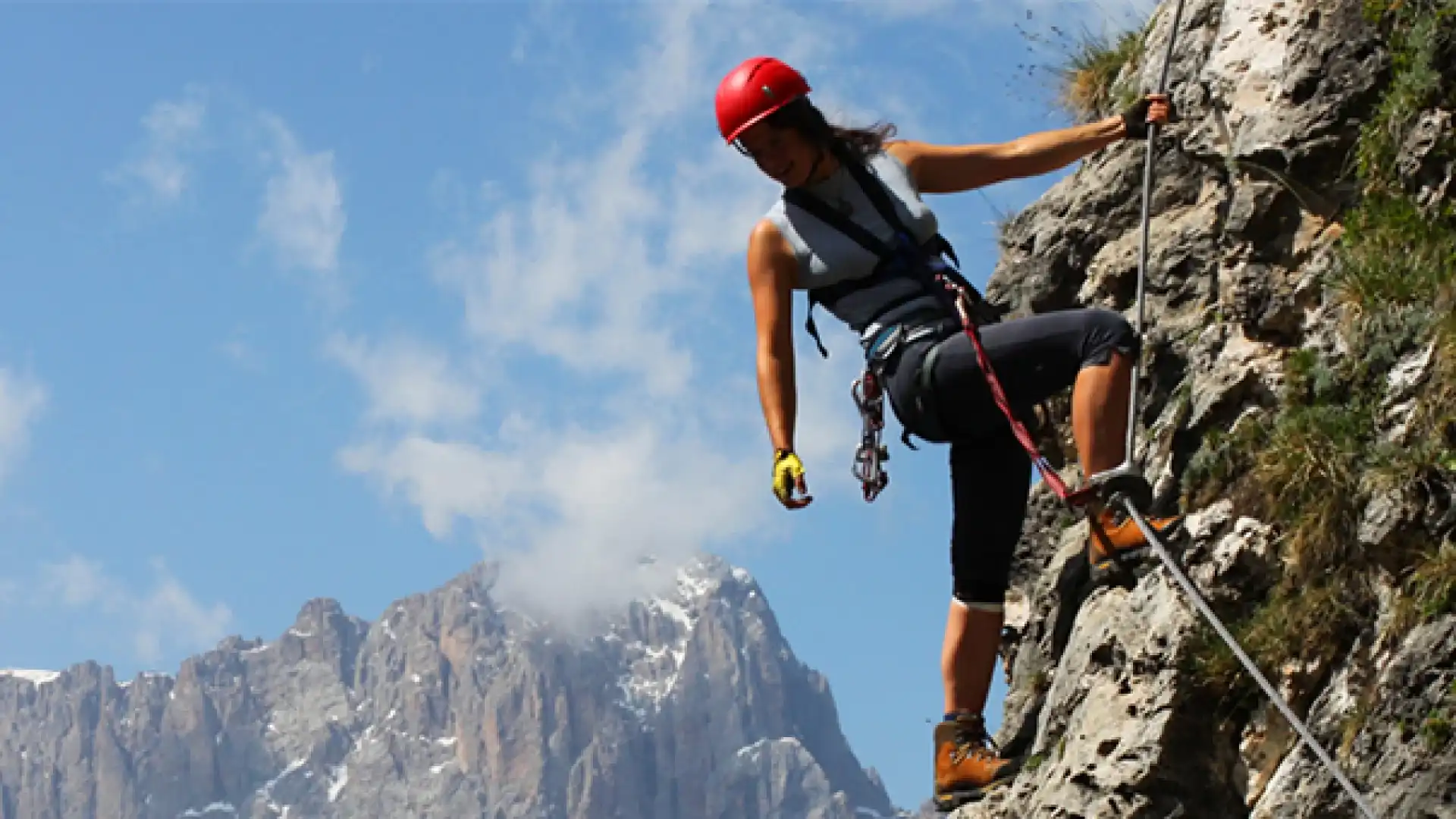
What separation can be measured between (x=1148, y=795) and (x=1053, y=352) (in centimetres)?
184

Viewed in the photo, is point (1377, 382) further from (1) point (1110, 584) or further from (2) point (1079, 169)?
(2) point (1079, 169)

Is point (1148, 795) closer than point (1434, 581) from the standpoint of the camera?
No

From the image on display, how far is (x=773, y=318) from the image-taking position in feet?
24.7

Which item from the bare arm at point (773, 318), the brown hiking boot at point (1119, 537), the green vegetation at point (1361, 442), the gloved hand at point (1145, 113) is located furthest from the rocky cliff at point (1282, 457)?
the bare arm at point (773, 318)

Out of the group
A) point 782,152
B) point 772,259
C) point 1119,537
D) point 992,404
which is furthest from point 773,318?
point 1119,537

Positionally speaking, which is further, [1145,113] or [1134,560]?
[1145,113]

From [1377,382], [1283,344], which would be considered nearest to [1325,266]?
[1283,344]

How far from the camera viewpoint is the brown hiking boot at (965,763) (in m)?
8.02

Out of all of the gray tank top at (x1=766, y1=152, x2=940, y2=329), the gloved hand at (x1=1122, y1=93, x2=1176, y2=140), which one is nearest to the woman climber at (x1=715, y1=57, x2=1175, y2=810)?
the gray tank top at (x1=766, y1=152, x2=940, y2=329)

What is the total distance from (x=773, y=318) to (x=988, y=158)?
1264 mm

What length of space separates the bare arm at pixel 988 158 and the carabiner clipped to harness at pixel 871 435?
917 mm

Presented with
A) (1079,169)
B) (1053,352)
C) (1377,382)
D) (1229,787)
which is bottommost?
(1229,787)

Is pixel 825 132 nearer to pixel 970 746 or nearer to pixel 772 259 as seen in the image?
pixel 772 259

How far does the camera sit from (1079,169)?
10984 mm
